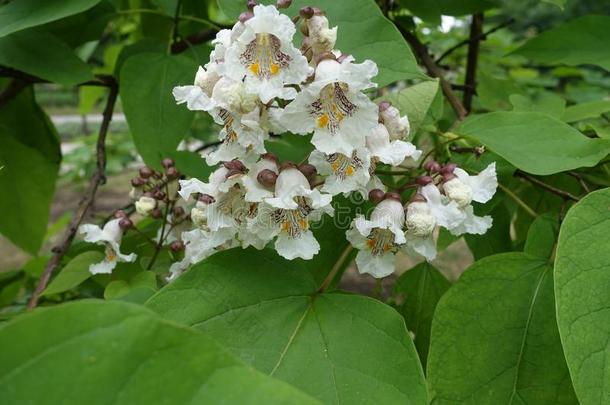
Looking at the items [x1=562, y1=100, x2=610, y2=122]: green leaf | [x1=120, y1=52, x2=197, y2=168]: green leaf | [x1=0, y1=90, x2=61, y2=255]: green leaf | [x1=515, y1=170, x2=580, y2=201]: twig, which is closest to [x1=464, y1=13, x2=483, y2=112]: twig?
[x1=562, y1=100, x2=610, y2=122]: green leaf

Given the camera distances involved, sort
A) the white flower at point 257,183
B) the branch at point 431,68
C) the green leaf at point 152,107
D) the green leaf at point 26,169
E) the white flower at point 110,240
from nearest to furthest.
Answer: the white flower at point 257,183
the white flower at point 110,240
the green leaf at point 152,107
the branch at point 431,68
the green leaf at point 26,169

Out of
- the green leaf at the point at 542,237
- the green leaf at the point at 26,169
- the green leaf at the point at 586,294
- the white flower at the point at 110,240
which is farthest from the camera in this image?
the green leaf at the point at 26,169

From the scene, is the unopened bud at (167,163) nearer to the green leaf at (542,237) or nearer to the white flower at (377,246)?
the white flower at (377,246)

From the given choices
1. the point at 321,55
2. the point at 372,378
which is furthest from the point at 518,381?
the point at 321,55

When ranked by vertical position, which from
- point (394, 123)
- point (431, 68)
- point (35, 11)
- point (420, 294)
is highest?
point (35, 11)

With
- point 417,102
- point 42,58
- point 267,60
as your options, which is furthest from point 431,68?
point 42,58

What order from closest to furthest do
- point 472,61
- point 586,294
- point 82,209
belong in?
point 586,294, point 82,209, point 472,61

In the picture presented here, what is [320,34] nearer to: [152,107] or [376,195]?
[376,195]

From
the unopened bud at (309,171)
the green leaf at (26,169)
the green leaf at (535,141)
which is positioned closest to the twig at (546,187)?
the green leaf at (535,141)

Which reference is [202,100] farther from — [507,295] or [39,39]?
[39,39]
